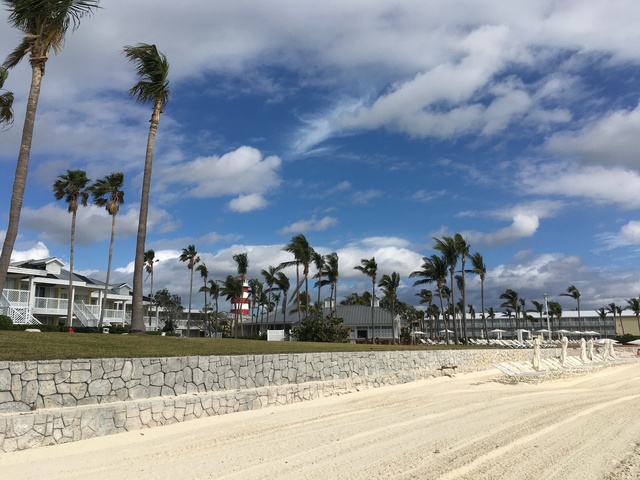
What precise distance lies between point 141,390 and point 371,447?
496cm

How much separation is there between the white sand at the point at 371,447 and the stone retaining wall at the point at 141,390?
29cm

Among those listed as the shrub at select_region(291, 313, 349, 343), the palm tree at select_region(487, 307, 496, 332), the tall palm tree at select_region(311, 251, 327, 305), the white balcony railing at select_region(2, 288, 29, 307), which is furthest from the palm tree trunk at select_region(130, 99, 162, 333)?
the palm tree at select_region(487, 307, 496, 332)

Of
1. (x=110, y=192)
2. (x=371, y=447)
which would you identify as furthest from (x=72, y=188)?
(x=371, y=447)

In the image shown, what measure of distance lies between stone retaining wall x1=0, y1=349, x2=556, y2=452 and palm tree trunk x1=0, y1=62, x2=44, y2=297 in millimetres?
6020

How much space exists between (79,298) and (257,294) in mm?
32632

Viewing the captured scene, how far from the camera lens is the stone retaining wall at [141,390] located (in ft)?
27.6

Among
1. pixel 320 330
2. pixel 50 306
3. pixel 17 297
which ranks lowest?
pixel 320 330

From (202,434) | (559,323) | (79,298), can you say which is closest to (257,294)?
(79,298)

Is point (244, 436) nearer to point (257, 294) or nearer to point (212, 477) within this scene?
point (212, 477)

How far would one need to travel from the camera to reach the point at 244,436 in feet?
31.5

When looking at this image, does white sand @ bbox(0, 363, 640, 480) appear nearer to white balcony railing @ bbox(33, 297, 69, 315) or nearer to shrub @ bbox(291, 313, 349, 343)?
shrub @ bbox(291, 313, 349, 343)

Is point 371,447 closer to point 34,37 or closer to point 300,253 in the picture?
point 34,37

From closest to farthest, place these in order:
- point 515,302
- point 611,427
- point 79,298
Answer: point 611,427
point 79,298
point 515,302

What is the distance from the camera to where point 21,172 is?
48.7 ft
